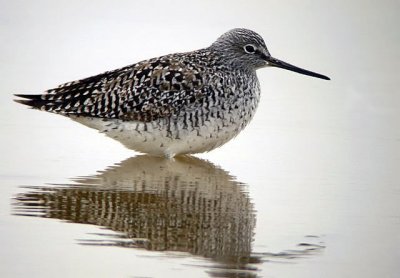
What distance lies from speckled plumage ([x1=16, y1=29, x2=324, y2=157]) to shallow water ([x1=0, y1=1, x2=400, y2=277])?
0.84 feet

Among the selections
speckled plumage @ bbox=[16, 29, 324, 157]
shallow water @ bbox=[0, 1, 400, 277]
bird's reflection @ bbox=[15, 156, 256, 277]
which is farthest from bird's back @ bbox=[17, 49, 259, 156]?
bird's reflection @ bbox=[15, 156, 256, 277]

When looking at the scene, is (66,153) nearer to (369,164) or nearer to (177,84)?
(177,84)

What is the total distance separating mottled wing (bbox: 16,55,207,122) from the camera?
913 cm

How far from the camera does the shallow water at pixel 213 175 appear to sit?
5695mm

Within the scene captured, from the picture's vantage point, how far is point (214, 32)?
15.7 meters

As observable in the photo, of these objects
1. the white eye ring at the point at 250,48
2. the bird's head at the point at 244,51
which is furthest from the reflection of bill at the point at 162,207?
the white eye ring at the point at 250,48

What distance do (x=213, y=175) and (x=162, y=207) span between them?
166 centimetres

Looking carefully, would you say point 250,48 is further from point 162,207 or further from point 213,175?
point 162,207

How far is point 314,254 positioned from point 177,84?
143 inches

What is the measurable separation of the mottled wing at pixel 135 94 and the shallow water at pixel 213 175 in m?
0.41

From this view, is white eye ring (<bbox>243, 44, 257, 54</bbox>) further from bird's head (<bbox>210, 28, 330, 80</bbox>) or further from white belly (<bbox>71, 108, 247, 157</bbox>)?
white belly (<bbox>71, 108, 247, 157</bbox>)

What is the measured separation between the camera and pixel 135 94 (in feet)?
30.3

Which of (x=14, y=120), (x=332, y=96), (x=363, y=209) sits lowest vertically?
(x=363, y=209)

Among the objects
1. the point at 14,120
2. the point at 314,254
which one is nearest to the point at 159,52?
the point at 14,120
